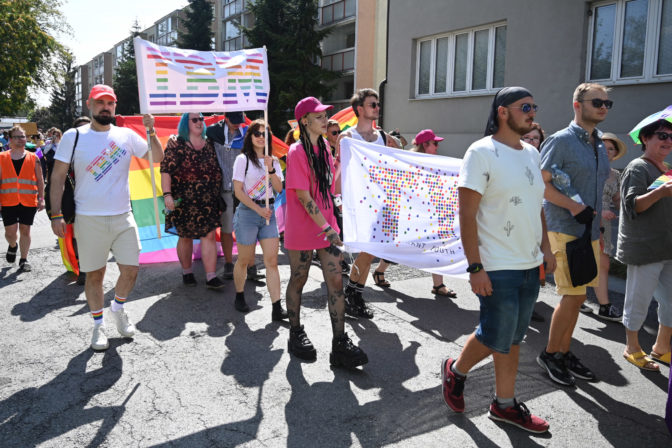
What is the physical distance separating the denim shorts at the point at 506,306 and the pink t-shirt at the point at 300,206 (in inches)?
57.0

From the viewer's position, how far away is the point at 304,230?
4105 mm

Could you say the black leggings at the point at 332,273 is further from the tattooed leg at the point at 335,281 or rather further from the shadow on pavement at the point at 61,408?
the shadow on pavement at the point at 61,408

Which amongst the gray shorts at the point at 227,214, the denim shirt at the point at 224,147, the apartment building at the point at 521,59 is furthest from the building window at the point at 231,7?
the gray shorts at the point at 227,214

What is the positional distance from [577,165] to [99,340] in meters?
4.05

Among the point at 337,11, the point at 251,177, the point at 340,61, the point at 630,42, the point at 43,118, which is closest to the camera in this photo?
the point at 251,177

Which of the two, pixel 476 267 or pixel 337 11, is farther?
pixel 337 11

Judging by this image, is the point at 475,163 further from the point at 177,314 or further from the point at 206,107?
the point at 177,314

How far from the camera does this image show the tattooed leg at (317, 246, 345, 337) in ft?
13.4

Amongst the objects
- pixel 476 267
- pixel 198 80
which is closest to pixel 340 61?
pixel 198 80

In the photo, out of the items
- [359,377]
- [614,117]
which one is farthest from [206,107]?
[614,117]

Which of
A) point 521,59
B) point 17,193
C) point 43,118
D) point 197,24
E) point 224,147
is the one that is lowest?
point 17,193

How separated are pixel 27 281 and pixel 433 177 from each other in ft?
17.5

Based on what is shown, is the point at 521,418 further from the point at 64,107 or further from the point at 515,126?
the point at 64,107

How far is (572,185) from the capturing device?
381 cm
